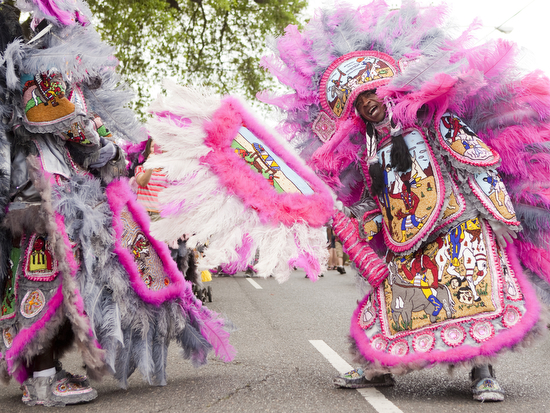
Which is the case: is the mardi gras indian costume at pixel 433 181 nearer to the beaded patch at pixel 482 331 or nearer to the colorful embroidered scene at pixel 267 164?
the beaded patch at pixel 482 331

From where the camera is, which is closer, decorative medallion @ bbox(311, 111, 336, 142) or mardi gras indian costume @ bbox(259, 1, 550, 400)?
mardi gras indian costume @ bbox(259, 1, 550, 400)

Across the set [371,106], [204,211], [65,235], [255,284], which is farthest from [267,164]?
[255,284]

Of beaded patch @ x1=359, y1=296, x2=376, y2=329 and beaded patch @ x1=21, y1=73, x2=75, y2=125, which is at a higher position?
beaded patch @ x1=21, y1=73, x2=75, y2=125

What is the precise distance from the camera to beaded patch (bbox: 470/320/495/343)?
111 inches

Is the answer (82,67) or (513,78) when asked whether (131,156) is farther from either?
(513,78)

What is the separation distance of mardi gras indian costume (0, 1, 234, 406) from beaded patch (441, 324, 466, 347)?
1532mm

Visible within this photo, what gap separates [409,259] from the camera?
3.17 metres

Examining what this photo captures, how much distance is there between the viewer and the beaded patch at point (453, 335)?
286 cm

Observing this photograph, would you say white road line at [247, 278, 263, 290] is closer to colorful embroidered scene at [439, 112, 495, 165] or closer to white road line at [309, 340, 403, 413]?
white road line at [309, 340, 403, 413]

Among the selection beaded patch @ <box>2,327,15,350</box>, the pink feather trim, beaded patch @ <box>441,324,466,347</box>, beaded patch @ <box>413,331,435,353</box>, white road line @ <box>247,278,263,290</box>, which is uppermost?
the pink feather trim

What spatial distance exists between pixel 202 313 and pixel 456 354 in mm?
1535

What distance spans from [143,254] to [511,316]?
6.62 ft

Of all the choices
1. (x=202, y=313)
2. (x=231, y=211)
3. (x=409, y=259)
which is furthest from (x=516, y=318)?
(x=202, y=313)

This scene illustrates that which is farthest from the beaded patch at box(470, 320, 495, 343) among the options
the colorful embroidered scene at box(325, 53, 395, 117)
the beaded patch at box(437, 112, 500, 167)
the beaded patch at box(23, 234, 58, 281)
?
the beaded patch at box(23, 234, 58, 281)
